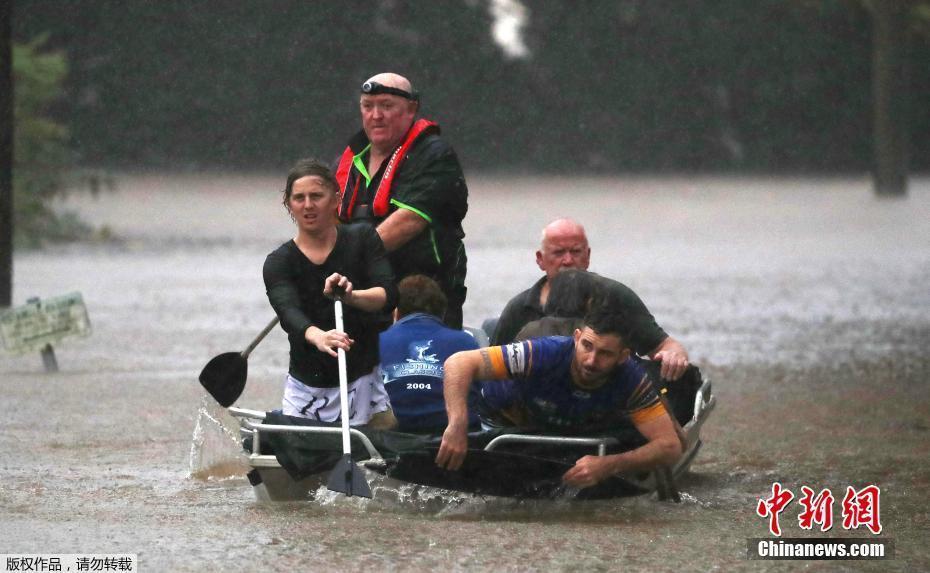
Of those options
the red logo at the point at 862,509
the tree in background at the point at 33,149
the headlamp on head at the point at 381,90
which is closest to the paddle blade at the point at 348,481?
the red logo at the point at 862,509

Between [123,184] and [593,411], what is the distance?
26404 millimetres

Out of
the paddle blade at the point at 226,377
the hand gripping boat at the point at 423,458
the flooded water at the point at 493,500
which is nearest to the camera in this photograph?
the flooded water at the point at 493,500

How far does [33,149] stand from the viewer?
22188 mm

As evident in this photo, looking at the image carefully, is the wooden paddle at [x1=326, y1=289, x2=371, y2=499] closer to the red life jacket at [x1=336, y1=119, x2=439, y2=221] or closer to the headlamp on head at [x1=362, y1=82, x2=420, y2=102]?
the red life jacket at [x1=336, y1=119, x2=439, y2=221]

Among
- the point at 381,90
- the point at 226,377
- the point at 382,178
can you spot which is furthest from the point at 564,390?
the point at 381,90

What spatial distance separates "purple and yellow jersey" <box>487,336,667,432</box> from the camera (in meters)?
6.84

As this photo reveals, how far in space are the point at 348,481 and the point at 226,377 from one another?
57.1 inches

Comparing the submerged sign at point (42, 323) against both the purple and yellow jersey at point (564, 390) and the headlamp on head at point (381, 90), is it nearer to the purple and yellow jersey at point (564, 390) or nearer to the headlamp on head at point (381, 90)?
the headlamp on head at point (381, 90)

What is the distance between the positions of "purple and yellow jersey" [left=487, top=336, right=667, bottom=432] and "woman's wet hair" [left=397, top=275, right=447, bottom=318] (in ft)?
2.07

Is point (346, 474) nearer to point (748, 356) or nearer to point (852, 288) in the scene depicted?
point (748, 356)

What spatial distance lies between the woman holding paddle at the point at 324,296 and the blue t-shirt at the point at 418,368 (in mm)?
73

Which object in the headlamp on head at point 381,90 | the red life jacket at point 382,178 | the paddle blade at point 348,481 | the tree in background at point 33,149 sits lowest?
the paddle blade at point 348,481

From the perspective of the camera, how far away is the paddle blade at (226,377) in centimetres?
788

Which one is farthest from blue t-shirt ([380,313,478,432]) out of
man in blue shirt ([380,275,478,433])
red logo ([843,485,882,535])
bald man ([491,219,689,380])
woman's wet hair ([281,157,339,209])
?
red logo ([843,485,882,535])
